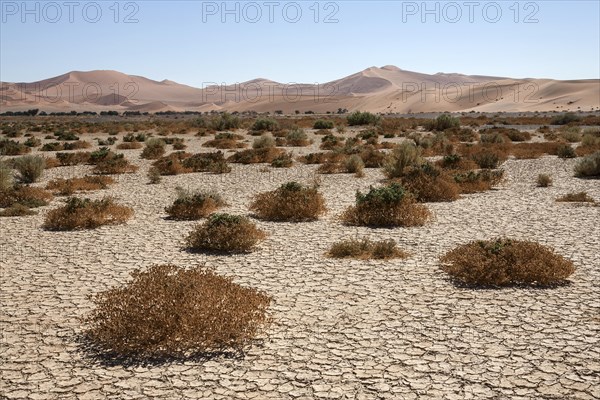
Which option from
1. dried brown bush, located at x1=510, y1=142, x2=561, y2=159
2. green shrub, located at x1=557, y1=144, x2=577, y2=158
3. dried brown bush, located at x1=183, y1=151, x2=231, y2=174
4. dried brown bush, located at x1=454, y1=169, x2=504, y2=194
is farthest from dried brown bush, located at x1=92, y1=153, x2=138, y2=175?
green shrub, located at x1=557, y1=144, x2=577, y2=158

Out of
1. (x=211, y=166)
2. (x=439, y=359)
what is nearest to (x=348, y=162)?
(x=211, y=166)

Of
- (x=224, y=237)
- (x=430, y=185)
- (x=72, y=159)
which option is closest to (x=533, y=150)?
(x=430, y=185)

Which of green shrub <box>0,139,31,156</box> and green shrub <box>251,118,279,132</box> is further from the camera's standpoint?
green shrub <box>251,118,279,132</box>

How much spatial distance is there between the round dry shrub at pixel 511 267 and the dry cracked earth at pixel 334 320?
316mm

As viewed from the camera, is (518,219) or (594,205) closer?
(518,219)

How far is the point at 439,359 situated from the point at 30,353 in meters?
4.49

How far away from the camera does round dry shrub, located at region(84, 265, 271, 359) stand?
6426 millimetres

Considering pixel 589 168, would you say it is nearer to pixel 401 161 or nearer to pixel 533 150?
pixel 401 161

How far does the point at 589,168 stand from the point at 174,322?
18864mm

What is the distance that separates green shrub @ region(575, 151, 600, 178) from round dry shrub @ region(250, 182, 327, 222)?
1174 centimetres

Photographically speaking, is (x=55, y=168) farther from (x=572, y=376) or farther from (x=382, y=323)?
(x=572, y=376)

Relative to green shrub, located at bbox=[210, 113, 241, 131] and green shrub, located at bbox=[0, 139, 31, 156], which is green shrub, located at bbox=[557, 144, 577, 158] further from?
green shrub, located at bbox=[210, 113, 241, 131]

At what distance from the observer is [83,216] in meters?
13.4

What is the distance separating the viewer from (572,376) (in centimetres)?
575
